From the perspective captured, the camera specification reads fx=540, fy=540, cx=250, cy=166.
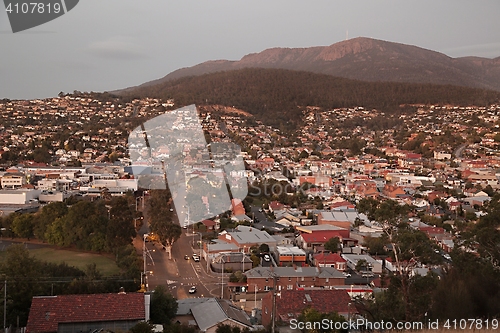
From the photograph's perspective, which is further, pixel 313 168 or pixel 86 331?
pixel 313 168

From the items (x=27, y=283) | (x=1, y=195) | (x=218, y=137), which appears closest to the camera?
(x=27, y=283)

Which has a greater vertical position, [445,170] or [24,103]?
[24,103]

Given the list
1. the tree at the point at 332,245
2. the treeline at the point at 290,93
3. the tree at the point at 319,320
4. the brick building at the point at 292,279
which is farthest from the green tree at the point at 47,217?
the treeline at the point at 290,93

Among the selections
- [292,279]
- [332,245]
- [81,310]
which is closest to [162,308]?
[81,310]

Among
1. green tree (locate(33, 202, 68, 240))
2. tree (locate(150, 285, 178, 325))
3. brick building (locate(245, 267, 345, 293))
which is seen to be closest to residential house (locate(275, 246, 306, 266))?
brick building (locate(245, 267, 345, 293))

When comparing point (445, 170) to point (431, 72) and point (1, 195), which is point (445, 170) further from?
point (431, 72)

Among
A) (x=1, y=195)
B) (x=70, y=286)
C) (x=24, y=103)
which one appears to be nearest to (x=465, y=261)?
(x=70, y=286)
